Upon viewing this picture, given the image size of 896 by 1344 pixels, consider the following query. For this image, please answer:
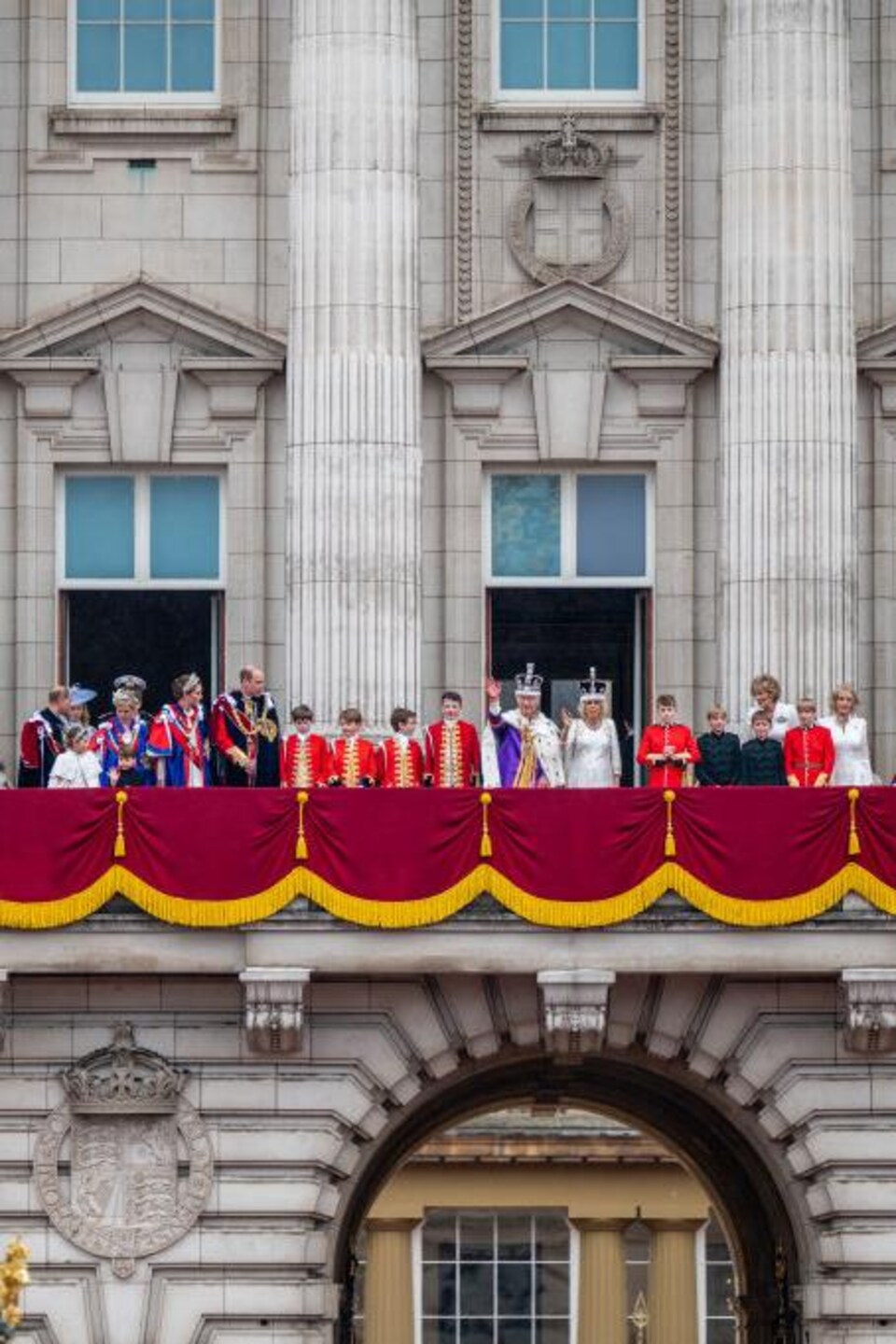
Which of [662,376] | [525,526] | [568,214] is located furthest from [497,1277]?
[568,214]

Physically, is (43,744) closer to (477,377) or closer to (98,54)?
(477,377)

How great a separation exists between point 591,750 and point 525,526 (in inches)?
303

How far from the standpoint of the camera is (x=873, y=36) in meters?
73.1

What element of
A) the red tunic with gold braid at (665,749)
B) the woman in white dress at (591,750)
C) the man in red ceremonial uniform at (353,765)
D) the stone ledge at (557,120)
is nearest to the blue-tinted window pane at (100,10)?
the stone ledge at (557,120)

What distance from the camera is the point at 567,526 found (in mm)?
Answer: 73188

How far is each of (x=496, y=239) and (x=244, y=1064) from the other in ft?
43.8

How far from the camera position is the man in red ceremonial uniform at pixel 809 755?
6575 cm

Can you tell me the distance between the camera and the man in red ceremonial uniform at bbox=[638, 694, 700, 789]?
66062 mm

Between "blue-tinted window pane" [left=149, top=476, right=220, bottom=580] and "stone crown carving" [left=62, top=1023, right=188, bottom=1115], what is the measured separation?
31.6ft

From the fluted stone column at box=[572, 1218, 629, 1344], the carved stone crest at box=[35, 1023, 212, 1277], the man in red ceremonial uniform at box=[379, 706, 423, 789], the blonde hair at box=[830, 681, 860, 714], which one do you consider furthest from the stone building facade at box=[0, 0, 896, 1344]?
the fluted stone column at box=[572, 1218, 629, 1344]

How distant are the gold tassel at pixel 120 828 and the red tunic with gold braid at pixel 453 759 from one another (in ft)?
13.5

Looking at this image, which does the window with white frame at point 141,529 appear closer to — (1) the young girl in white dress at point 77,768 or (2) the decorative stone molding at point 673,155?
(2) the decorative stone molding at point 673,155

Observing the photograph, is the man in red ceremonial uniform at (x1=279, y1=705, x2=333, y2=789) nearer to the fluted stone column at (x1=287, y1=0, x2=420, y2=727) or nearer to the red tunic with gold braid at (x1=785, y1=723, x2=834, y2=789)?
the fluted stone column at (x1=287, y1=0, x2=420, y2=727)

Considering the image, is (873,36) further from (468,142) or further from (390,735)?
(390,735)
